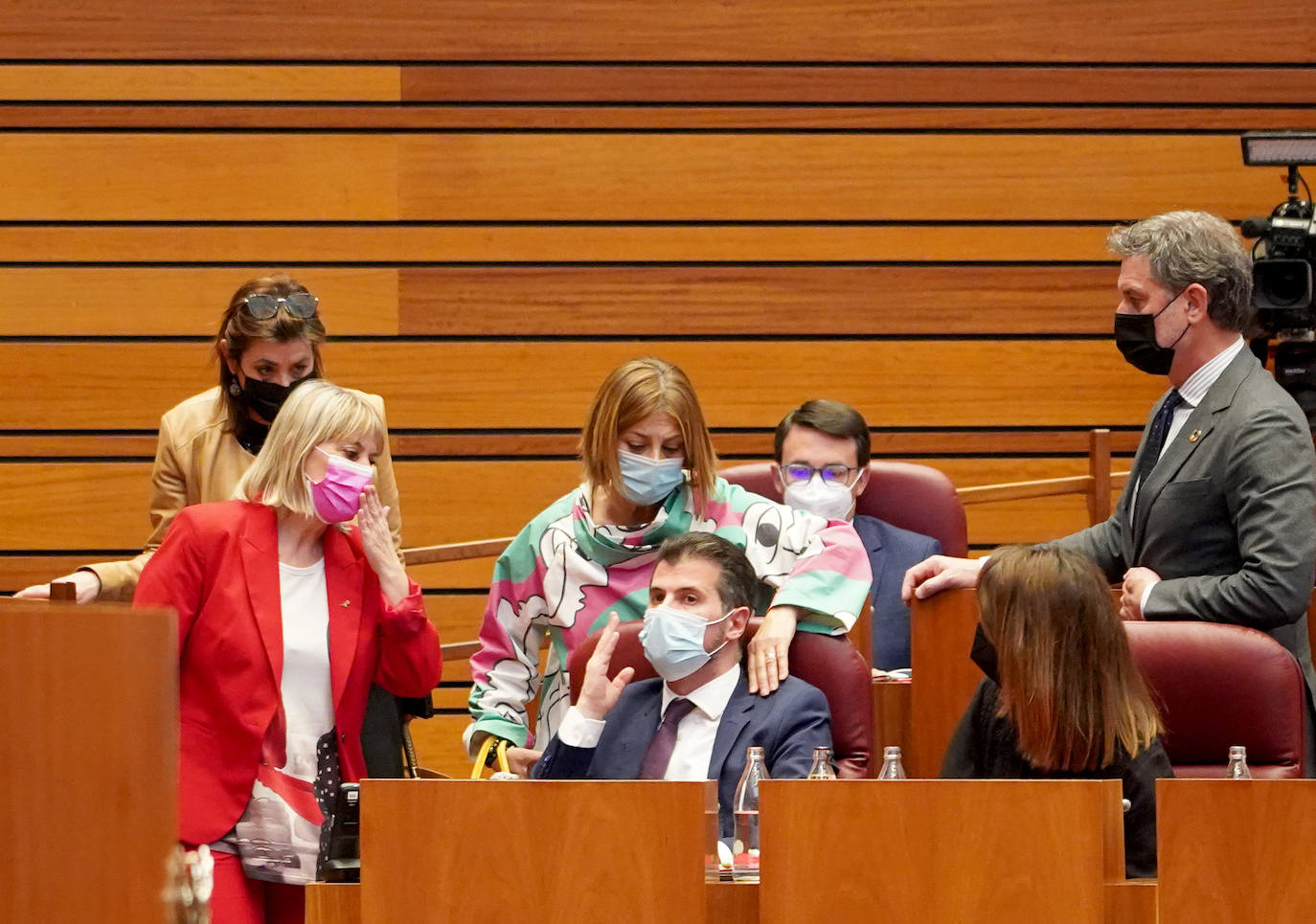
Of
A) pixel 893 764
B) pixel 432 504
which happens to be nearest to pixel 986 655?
pixel 893 764

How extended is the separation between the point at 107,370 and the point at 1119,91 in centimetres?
291

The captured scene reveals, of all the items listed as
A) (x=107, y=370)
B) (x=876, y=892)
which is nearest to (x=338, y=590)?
(x=876, y=892)

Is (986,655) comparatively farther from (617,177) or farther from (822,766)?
(617,177)

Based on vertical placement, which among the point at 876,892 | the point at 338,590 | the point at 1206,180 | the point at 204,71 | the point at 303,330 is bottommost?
the point at 876,892

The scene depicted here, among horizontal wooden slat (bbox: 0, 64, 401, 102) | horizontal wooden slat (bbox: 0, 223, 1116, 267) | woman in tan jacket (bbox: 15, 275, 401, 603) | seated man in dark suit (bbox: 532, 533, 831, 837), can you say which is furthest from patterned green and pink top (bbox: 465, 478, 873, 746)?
horizontal wooden slat (bbox: 0, 64, 401, 102)

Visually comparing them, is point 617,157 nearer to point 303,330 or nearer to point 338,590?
point 303,330

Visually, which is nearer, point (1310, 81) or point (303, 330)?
point (303, 330)

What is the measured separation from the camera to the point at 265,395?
3.04 metres

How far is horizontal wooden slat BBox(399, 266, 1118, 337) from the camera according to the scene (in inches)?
184

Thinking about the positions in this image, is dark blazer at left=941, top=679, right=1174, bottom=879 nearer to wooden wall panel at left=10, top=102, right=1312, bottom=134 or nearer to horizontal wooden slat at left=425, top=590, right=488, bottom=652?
horizontal wooden slat at left=425, top=590, right=488, bottom=652

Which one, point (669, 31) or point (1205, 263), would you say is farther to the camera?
point (669, 31)

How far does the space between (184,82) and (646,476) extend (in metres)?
2.46

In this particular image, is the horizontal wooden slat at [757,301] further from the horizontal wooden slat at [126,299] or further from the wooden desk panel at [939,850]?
the wooden desk panel at [939,850]

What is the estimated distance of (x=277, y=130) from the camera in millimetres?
4637
